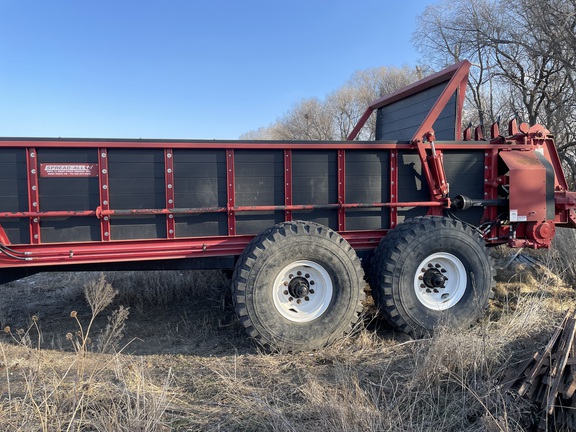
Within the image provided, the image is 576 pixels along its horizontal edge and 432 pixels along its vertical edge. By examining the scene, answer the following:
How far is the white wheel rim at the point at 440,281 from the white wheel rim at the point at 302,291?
3.20 ft

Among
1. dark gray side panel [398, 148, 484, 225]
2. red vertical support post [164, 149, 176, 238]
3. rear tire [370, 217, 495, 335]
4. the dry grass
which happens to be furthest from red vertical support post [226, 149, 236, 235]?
dark gray side panel [398, 148, 484, 225]

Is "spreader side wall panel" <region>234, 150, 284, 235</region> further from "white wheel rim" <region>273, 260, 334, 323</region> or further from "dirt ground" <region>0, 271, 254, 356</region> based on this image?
"dirt ground" <region>0, 271, 254, 356</region>

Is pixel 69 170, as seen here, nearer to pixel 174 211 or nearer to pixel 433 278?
pixel 174 211

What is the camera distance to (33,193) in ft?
13.1

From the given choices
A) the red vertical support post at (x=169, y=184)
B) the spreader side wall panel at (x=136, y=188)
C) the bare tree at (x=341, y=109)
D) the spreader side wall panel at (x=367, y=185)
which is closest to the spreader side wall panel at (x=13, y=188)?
the spreader side wall panel at (x=136, y=188)

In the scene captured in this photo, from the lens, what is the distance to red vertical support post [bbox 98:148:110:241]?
13.4 feet

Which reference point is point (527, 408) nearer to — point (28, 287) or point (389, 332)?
point (389, 332)

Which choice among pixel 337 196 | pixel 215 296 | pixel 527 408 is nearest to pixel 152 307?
pixel 215 296

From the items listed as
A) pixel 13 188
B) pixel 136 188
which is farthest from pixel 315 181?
pixel 13 188

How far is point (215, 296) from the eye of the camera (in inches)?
233

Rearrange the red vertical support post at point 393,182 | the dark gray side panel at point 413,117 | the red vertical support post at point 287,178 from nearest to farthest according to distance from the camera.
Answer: the red vertical support post at point 287,178 → the red vertical support post at point 393,182 → the dark gray side panel at point 413,117

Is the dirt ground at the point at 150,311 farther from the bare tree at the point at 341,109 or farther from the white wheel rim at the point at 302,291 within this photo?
the bare tree at the point at 341,109

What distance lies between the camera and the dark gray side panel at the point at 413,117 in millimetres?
5453

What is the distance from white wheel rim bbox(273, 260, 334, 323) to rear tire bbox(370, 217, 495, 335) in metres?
0.59
